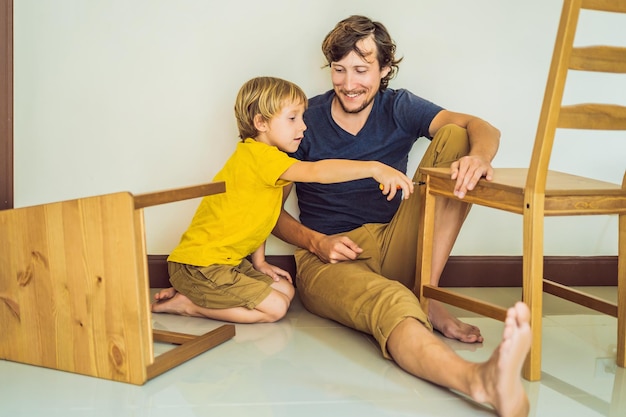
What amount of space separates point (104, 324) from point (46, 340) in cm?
21

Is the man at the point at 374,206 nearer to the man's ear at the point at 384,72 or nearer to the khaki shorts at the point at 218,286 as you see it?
the man's ear at the point at 384,72

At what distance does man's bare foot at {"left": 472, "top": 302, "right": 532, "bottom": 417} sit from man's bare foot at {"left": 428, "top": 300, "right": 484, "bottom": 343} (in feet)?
1.99

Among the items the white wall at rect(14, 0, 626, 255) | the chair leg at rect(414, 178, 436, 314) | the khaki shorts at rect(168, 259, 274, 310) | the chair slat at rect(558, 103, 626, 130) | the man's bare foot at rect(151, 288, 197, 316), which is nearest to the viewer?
the chair slat at rect(558, 103, 626, 130)

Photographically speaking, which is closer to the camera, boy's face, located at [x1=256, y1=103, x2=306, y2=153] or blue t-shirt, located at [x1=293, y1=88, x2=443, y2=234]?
boy's face, located at [x1=256, y1=103, x2=306, y2=153]

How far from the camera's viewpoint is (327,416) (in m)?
1.64

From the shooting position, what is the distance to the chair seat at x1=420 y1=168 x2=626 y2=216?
185 centimetres

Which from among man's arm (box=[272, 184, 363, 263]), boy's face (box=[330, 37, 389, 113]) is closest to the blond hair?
boy's face (box=[330, 37, 389, 113])

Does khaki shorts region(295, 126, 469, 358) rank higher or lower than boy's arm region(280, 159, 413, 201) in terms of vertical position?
lower

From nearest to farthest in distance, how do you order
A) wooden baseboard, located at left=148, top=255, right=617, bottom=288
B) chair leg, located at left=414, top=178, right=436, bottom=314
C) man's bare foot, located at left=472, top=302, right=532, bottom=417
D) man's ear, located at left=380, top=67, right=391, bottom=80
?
1. man's bare foot, located at left=472, top=302, right=532, bottom=417
2. chair leg, located at left=414, top=178, right=436, bottom=314
3. man's ear, located at left=380, top=67, right=391, bottom=80
4. wooden baseboard, located at left=148, top=255, right=617, bottom=288

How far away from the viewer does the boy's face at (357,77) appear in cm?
244

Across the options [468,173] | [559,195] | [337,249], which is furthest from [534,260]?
[337,249]

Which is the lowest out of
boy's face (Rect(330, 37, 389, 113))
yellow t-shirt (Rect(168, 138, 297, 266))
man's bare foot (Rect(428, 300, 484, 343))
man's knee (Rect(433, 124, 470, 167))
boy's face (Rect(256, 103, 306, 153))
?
man's bare foot (Rect(428, 300, 484, 343))

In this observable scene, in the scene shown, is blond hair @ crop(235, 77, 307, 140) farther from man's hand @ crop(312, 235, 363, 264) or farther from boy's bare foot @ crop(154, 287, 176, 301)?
boy's bare foot @ crop(154, 287, 176, 301)

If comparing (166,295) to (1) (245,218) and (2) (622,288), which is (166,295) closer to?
(1) (245,218)
